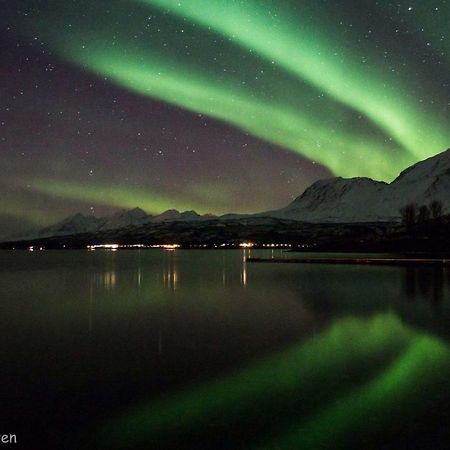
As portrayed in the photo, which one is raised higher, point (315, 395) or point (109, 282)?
point (315, 395)

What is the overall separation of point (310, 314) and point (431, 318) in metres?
7.07

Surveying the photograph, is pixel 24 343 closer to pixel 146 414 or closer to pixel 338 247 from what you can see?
pixel 146 414

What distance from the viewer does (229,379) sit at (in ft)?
54.2

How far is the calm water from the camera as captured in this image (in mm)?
11844

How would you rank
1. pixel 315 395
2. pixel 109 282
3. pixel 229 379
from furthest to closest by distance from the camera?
1. pixel 109 282
2. pixel 229 379
3. pixel 315 395

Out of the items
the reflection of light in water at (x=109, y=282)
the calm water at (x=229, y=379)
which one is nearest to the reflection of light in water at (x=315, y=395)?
the calm water at (x=229, y=379)

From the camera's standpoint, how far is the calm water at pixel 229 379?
11844 millimetres

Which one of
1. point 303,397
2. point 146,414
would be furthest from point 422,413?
point 146,414

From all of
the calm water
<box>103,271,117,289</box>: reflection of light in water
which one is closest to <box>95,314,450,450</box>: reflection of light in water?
the calm water

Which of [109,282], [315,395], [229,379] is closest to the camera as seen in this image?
[315,395]

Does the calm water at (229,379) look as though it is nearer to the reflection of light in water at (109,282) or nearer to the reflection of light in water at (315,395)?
the reflection of light in water at (315,395)

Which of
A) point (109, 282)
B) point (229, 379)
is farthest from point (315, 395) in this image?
point (109, 282)

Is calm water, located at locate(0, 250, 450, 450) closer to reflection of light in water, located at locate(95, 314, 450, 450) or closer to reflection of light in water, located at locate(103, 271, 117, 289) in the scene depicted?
reflection of light in water, located at locate(95, 314, 450, 450)

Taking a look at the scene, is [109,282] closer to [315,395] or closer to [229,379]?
[229,379]
